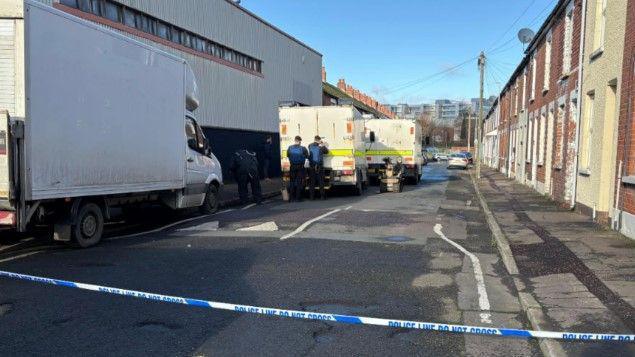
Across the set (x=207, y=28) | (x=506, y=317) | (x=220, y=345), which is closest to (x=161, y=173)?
(x=220, y=345)

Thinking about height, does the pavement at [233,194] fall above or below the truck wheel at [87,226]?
below

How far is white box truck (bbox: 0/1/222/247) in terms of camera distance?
23.2 feet

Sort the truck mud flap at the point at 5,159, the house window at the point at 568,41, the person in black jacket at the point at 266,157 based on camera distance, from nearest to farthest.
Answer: the truck mud flap at the point at 5,159 < the house window at the point at 568,41 < the person in black jacket at the point at 266,157

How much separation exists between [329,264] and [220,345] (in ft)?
10.7

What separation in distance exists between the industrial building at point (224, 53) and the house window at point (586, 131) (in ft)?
42.1

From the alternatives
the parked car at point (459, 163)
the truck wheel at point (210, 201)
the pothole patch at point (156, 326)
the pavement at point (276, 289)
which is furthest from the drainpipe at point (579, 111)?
the parked car at point (459, 163)

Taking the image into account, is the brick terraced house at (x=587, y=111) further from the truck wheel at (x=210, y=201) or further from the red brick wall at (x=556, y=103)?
the truck wheel at (x=210, y=201)

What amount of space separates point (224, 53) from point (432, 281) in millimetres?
18177

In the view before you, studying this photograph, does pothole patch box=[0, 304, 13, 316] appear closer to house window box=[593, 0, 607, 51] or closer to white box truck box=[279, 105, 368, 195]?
white box truck box=[279, 105, 368, 195]

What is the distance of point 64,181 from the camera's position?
787cm

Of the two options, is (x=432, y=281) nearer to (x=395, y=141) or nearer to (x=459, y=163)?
(x=395, y=141)

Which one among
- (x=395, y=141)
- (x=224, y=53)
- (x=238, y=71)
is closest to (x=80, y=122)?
(x=224, y=53)

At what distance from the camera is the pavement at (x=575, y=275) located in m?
4.93

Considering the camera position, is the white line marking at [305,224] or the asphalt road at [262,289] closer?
the asphalt road at [262,289]
